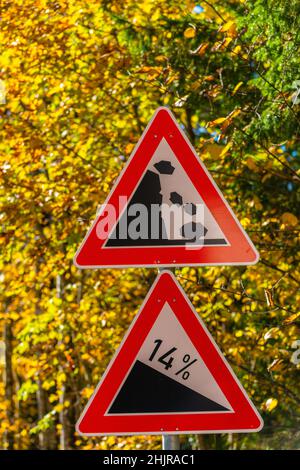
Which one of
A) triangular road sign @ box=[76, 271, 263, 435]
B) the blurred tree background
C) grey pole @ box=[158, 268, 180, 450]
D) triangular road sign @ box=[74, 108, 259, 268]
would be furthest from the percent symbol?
the blurred tree background

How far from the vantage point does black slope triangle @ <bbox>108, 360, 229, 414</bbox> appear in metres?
4.17

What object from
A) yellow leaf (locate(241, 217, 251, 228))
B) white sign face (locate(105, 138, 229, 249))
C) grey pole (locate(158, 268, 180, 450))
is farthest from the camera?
yellow leaf (locate(241, 217, 251, 228))

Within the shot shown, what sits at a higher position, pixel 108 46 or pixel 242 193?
pixel 108 46

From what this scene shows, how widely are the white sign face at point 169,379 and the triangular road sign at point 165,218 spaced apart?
309mm

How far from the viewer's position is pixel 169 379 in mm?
4191

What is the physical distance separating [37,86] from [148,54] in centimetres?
141

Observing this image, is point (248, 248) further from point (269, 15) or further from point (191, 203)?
point (269, 15)

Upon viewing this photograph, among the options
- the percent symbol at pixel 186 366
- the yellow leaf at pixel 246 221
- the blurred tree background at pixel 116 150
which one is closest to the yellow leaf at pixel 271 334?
the blurred tree background at pixel 116 150

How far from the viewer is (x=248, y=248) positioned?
435 cm

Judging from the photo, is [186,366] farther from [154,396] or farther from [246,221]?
[246,221]

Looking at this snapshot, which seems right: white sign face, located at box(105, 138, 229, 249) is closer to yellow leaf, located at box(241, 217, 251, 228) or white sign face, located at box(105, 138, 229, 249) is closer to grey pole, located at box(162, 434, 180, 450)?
grey pole, located at box(162, 434, 180, 450)

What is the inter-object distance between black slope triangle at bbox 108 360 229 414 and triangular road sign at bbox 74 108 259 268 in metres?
0.48

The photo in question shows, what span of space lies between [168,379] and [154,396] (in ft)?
0.30
